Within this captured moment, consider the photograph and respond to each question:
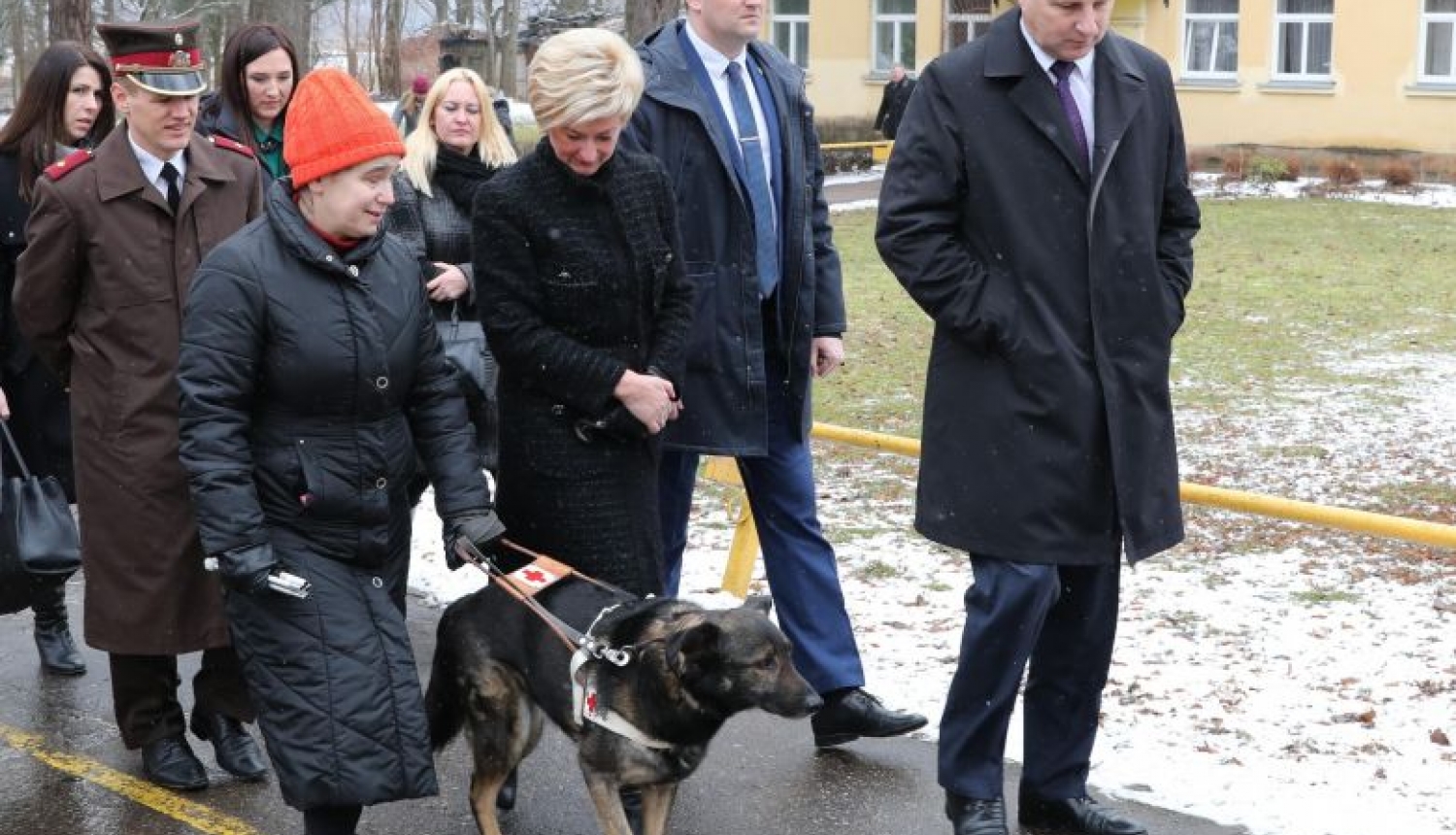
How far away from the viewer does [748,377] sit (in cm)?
540

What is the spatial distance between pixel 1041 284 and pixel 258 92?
345 cm

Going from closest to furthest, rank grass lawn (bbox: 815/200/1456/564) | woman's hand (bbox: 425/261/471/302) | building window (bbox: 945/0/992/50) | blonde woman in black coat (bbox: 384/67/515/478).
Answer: woman's hand (bbox: 425/261/471/302), blonde woman in black coat (bbox: 384/67/515/478), grass lawn (bbox: 815/200/1456/564), building window (bbox: 945/0/992/50)

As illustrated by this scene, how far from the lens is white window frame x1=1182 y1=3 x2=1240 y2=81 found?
34.3 metres

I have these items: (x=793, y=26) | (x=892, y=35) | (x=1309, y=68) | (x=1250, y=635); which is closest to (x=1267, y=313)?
(x=1250, y=635)

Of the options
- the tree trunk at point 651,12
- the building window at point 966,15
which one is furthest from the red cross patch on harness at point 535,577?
the building window at point 966,15

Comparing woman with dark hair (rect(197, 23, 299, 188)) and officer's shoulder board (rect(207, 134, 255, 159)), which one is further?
woman with dark hair (rect(197, 23, 299, 188))

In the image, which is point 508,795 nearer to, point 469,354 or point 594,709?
point 594,709

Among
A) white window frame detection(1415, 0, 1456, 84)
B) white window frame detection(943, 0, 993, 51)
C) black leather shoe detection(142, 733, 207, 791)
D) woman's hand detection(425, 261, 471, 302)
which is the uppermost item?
white window frame detection(943, 0, 993, 51)

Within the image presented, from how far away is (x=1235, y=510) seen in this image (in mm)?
5836

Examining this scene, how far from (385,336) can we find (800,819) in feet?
5.91

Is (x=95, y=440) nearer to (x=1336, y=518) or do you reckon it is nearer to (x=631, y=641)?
(x=631, y=641)

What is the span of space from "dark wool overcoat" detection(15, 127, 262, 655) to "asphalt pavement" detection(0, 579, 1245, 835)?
48cm

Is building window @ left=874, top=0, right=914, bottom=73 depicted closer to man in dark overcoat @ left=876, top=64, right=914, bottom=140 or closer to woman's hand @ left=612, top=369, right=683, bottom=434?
man in dark overcoat @ left=876, top=64, right=914, bottom=140

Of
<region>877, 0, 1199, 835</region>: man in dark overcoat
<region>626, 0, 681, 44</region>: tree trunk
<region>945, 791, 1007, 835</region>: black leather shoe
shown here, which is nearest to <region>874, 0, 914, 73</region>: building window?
<region>626, 0, 681, 44</region>: tree trunk
